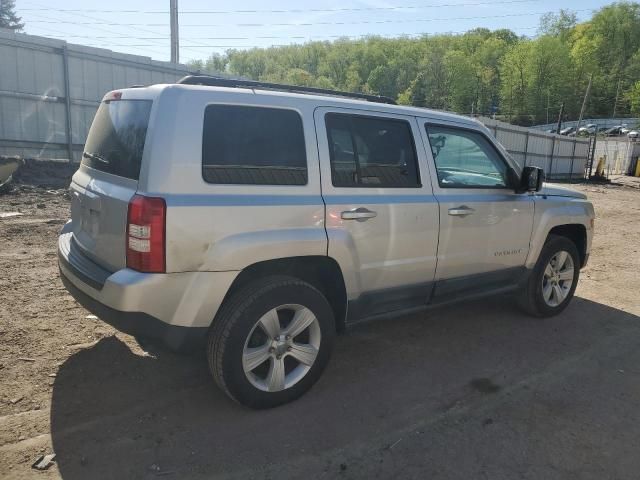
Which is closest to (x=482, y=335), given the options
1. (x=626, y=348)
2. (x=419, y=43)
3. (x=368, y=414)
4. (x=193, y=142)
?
(x=626, y=348)

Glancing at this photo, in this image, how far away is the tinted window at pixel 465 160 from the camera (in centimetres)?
406

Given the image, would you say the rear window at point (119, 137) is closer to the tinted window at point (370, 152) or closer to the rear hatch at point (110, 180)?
the rear hatch at point (110, 180)

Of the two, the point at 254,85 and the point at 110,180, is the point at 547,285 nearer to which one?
the point at 254,85

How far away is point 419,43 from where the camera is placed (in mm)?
131250

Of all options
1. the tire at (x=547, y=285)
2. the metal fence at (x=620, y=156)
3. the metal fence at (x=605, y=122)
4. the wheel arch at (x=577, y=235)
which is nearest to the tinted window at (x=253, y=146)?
the tire at (x=547, y=285)

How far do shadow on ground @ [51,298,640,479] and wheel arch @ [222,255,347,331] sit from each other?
0.58 meters

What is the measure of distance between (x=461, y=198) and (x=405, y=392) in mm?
1602

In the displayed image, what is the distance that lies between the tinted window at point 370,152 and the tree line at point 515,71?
9863cm

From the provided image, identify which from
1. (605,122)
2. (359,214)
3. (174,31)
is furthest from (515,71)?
(359,214)

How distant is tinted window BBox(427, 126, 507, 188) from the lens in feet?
13.3

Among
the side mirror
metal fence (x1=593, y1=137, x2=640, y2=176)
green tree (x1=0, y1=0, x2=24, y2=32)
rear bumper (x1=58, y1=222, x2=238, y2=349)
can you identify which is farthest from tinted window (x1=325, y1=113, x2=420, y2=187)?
green tree (x1=0, y1=0, x2=24, y2=32)

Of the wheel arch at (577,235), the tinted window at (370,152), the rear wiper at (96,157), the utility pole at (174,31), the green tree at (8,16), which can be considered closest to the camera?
the rear wiper at (96,157)

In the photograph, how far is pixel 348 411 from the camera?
326 centimetres

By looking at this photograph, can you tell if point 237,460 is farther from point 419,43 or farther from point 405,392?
point 419,43
